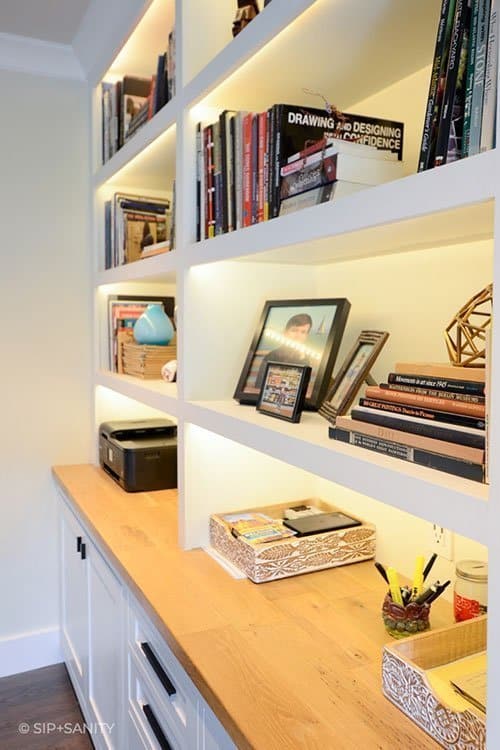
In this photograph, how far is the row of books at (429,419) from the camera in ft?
2.86

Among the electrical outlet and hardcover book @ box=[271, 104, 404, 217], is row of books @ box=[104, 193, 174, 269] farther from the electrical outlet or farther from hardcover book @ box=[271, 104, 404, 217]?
the electrical outlet

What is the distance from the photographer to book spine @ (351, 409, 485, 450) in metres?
0.87

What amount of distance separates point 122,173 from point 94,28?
0.52m

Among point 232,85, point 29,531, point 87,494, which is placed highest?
point 232,85

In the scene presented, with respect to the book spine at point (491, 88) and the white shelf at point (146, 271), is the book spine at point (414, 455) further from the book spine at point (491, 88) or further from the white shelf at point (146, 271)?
the white shelf at point (146, 271)

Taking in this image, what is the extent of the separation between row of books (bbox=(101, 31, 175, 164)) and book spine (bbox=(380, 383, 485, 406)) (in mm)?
1353

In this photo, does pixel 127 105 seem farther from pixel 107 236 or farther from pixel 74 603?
pixel 74 603

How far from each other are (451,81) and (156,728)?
4.68 ft

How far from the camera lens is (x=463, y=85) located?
0.88m

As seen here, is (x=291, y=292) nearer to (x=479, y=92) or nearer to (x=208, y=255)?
(x=208, y=255)

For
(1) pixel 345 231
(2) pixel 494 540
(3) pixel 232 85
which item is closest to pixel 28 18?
(3) pixel 232 85

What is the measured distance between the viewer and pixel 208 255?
1.56 metres

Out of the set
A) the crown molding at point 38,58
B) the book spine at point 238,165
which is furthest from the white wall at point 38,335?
the book spine at point 238,165

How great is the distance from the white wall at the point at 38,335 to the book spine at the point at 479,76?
2.13 m
